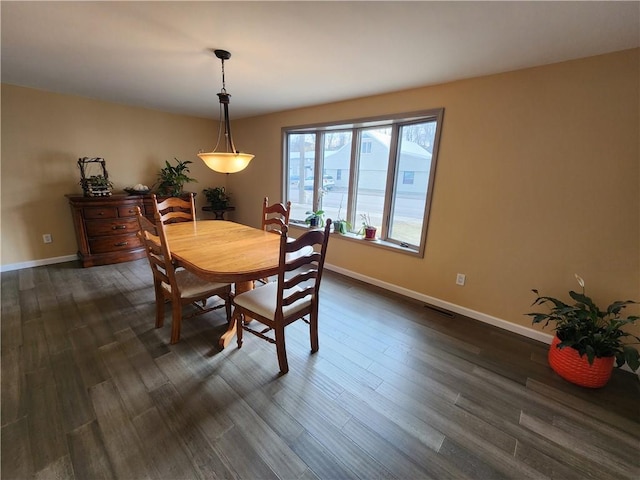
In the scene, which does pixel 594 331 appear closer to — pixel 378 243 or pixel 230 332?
pixel 378 243

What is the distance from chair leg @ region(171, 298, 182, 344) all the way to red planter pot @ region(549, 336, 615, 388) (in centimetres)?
275

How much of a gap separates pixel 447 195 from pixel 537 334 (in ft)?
4.69

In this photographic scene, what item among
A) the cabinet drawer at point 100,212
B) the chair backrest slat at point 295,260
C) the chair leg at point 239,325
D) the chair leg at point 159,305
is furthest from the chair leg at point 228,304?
the cabinet drawer at point 100,212

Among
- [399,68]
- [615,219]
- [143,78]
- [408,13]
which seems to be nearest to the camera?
[408,13]

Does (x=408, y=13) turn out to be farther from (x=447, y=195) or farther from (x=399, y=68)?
(x=447, y=195)

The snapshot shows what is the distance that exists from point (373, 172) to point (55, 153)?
4.08 meters

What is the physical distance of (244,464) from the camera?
1.26 metres

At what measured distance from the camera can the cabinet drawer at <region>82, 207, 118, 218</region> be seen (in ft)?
11.1

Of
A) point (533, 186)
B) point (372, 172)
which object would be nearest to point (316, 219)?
point (372, 172)

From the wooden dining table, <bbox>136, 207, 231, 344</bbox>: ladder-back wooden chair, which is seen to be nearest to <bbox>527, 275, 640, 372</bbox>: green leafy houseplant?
the wooden dining table

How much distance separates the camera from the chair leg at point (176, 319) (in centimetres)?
197

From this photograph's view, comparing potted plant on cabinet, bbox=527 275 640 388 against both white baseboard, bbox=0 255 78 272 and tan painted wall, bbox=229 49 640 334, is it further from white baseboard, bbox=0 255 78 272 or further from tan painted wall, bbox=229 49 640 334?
white baseboard, bbox=0 255 78 272

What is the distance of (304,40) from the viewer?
69.0 inches

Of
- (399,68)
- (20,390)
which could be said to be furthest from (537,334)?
(20,390)
